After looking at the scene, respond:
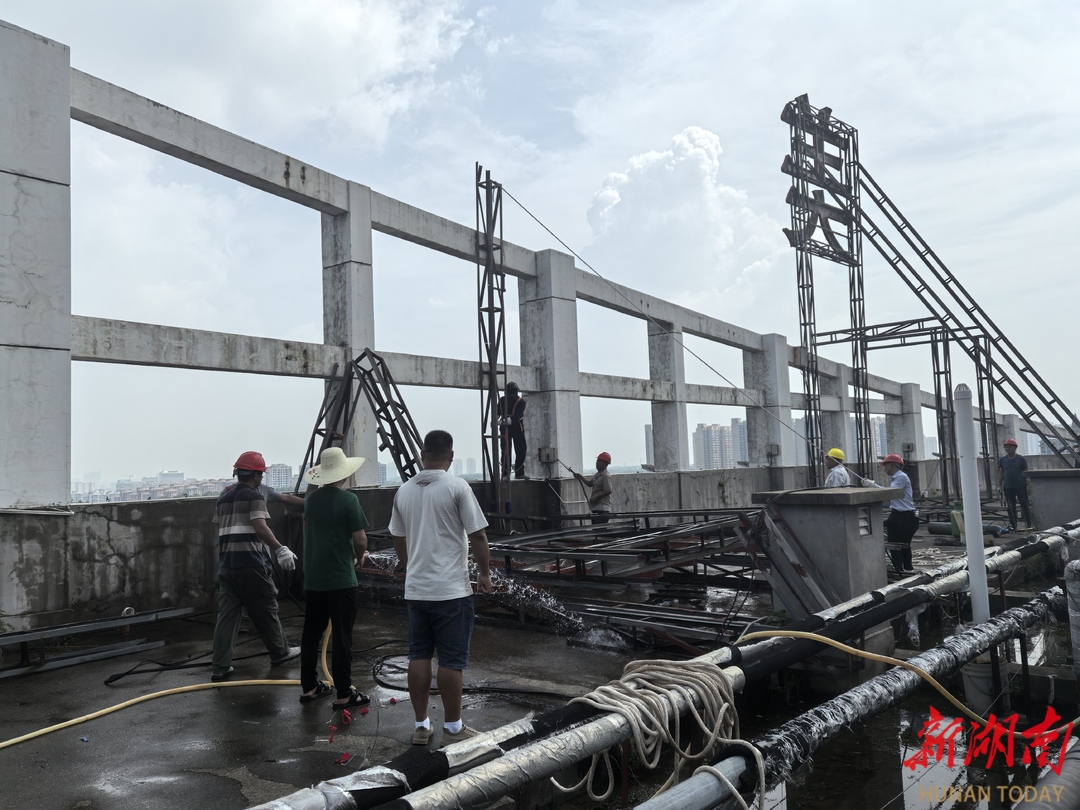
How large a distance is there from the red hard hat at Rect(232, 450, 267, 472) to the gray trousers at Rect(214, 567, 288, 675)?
0.84m

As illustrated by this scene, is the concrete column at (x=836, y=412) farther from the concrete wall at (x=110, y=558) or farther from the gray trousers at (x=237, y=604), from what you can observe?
the gray trousers at (x=237, y=604)

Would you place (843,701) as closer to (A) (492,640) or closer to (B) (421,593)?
(B) (421,593)

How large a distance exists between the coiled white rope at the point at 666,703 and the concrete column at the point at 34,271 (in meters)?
8.13

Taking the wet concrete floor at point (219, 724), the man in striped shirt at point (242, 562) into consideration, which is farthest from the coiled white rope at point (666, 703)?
the man in striped shirt at point (242, 562)

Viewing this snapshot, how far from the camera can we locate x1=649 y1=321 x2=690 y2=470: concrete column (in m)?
21.2

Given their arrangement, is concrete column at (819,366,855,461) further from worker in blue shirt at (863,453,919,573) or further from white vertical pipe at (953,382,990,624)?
white vertical pipe at (953,382,990,624)

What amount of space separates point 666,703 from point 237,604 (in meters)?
4.82

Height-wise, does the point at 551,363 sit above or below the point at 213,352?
above

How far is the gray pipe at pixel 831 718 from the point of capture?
2.08 metres

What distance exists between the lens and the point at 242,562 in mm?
6230

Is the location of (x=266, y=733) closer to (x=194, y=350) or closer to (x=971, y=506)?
(x=971, y=506)

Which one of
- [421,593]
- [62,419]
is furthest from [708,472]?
[421,593]

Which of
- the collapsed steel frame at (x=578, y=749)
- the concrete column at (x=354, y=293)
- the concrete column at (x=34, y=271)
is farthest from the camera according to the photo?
the concrete column at (x=354, y=293)

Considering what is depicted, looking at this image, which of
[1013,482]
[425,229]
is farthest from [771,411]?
[425,229]
